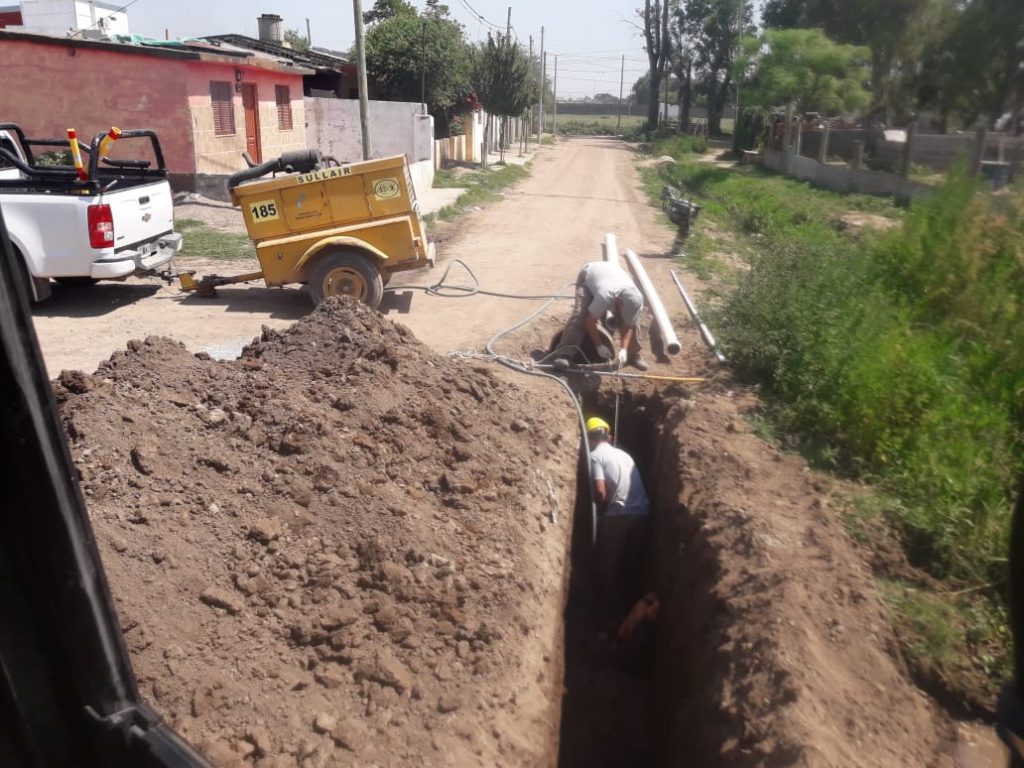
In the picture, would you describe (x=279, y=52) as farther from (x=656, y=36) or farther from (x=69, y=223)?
(x=656, y=36)

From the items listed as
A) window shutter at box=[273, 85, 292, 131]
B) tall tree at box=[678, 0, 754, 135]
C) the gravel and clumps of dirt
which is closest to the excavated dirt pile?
the gravel and clumps of dirt

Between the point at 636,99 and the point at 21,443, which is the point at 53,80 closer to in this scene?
the point at 21,443

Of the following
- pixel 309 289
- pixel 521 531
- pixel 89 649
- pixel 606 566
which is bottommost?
pixel 606 566

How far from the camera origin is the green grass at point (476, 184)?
1925 cm

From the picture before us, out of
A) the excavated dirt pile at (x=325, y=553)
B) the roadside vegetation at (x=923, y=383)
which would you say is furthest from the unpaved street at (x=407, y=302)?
the roadside vegetation at (x=923, y=383)

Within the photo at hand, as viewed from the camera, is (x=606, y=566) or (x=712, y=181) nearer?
(x=606, y=566)

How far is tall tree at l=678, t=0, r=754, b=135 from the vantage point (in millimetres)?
57469

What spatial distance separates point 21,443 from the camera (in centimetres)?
156

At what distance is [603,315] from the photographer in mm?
8594

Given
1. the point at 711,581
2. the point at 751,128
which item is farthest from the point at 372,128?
the point at 711,581

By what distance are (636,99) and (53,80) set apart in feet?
330

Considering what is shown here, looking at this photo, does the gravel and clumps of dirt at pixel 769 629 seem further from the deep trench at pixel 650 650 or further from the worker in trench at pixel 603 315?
the worker in trench at pixel 603 315

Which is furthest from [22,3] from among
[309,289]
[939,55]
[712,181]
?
[939,55]

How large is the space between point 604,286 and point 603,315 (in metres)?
0.31
